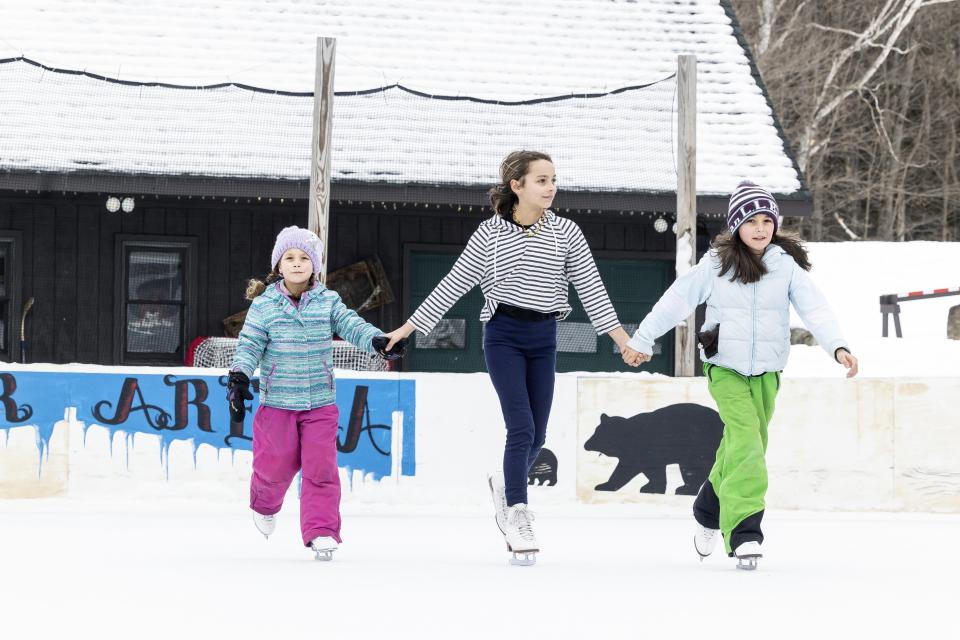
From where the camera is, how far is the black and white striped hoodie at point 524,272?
21.2ft

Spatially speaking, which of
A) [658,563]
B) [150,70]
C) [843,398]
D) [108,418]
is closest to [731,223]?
[658,563]

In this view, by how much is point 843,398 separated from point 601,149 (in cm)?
573

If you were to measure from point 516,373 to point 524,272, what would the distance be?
1.47 feet

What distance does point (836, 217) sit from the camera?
35.1 metres

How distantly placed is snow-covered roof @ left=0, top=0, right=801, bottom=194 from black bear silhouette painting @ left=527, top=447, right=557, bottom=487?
→ 17.1 feet

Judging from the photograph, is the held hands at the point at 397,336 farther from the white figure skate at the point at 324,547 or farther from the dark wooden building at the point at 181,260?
the dark wooden building at the point at 181,260

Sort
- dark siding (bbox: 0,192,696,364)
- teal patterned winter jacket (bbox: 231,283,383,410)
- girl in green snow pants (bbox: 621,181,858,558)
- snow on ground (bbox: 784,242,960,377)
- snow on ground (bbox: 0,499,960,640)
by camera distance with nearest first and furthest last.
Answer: snow on ground (bbox: 0,499,960,640), girl in green snow pants (bbox: 621,181,858,558), teal patterned winter jacket (bbox: 231,283,383,410), dark siding (bbox: 0,192,696,364), snow on ground (bbox: 784,242,960,377)

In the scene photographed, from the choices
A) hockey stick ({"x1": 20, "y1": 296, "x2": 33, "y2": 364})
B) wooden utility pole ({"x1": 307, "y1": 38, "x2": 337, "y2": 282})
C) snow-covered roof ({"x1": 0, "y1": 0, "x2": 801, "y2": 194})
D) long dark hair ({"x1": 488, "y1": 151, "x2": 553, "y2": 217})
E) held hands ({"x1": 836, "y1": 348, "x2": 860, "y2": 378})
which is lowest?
held hands ({"x1": 836, "y1": 348, "x2": 860, "y2": 378})

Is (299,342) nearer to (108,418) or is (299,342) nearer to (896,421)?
(108,418)

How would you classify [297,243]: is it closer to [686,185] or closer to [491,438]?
[491,438]

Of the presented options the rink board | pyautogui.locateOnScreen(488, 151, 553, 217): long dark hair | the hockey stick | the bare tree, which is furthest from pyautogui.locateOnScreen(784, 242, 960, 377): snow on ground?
pyautogui.locateOnScreen(488, 151, 553, 217): long dark hair

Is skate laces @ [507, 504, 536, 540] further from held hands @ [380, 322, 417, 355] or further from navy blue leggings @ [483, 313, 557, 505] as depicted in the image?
held hands @ [380, 322, 417, 355]

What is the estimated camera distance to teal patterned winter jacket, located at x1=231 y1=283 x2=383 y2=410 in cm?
651

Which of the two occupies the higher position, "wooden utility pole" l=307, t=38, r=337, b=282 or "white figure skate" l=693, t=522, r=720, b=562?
"wooden utility pole" l=307, t=38, r=337, b=282
